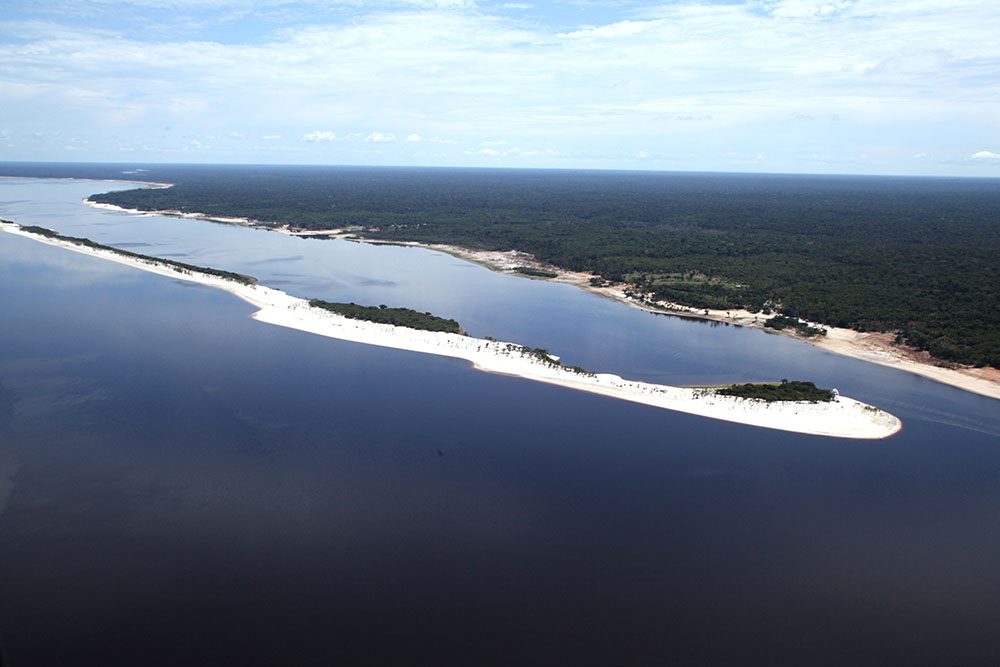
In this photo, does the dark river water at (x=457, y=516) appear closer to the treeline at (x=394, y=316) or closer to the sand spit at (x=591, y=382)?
the sand spit at (x=591, y=382)

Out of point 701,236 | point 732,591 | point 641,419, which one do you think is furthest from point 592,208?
point 732,591

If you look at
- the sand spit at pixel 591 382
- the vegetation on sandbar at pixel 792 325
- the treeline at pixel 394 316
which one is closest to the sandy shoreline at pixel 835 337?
the vegetation on sandbar at pixel 792 325

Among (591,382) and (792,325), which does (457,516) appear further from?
(792,325)

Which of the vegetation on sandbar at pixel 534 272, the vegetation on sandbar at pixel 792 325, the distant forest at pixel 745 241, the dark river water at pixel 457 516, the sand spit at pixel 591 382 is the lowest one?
the dark river water at pixel 457 516

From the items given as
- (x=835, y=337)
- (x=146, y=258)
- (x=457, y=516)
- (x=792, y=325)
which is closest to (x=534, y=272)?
(x=792, y=325)

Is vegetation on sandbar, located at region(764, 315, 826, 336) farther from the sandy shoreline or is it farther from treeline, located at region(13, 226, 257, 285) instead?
treeline, located at region(13, 226, 257, 285)

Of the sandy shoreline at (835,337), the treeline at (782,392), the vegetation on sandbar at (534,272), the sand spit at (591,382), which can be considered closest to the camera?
the sand spit at (591,382)
